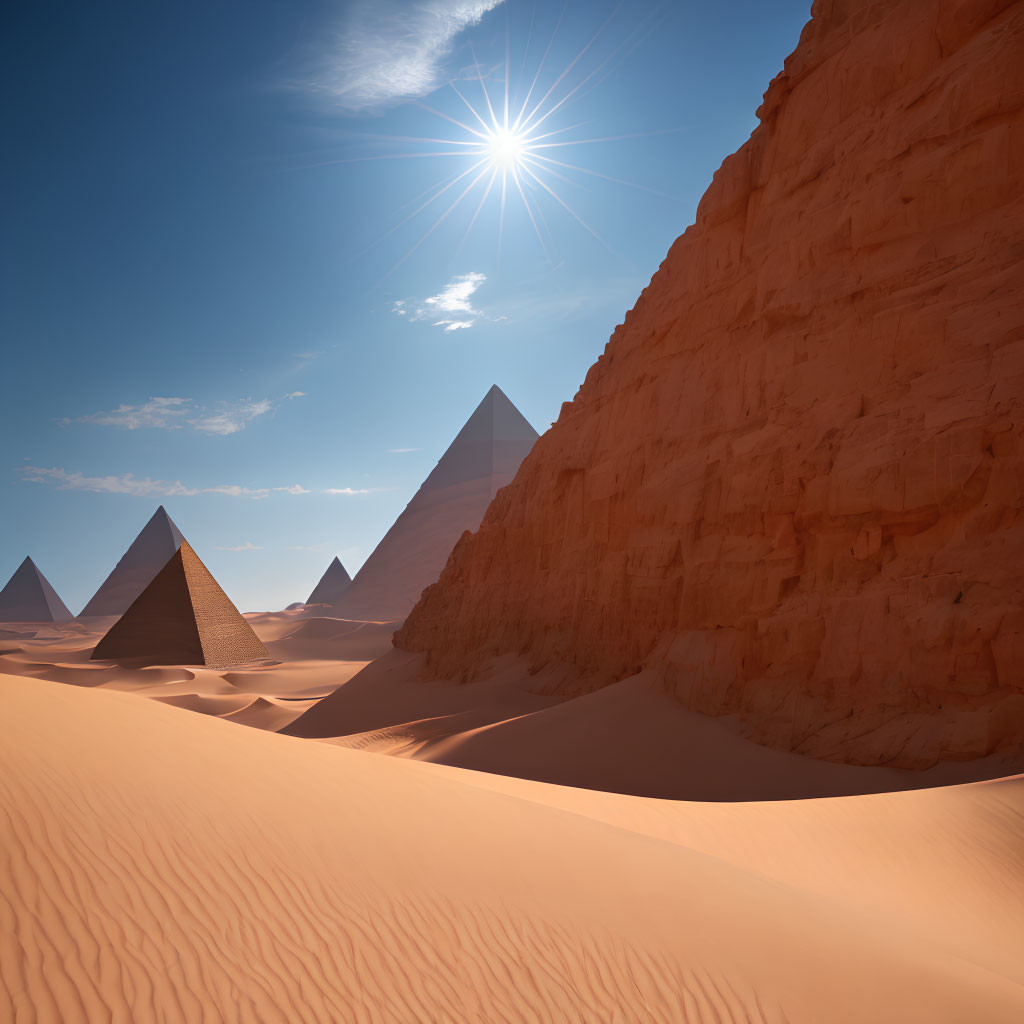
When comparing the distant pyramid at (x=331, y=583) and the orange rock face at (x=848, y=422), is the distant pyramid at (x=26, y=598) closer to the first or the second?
the distant pyramid at (x=331, y=583)

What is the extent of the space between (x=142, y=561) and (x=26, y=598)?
15.4 m

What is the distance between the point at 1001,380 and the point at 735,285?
441 centimetres

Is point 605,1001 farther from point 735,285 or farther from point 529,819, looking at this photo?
point 735,285

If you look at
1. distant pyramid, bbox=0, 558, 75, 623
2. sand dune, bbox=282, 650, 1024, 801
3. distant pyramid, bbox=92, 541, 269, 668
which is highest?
distant pyramid, bbox=0, 558, 75, 623

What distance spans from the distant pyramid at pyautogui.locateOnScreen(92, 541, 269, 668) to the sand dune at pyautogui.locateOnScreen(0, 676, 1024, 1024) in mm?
23975

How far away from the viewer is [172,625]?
26656 mm

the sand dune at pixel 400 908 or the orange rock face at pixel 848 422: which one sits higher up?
the orange rock face at pixel 848 422

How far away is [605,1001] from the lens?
101 inches

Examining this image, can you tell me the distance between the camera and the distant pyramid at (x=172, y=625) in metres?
26.4

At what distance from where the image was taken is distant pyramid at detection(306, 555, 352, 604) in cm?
6956

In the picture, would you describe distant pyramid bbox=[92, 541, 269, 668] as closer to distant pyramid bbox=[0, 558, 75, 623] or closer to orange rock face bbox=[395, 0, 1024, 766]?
orange rock face bbox=[395, 0, 1024, 766]

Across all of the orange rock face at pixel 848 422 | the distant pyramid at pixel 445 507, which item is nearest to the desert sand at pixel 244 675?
the distant pyramid at pixel 445 507

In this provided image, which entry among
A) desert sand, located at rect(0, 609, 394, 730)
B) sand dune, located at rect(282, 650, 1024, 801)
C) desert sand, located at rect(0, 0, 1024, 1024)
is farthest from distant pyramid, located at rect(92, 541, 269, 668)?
sand dune, located at rect(282, 650, 1024, 801)

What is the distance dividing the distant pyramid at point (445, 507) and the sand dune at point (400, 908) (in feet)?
124
